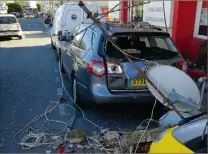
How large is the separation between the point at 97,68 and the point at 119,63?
0.36 m

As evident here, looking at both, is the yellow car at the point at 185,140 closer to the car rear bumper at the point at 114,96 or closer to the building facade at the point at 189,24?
the car rear bumper at the point at 114,96

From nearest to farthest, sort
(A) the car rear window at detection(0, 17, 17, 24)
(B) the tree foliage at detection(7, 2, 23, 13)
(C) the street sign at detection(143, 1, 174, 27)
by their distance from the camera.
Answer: (C) the street sign at detection(143, 1, 174, 27), (A) the car rear window at detection(0, 17, 17, 24), (B) the tree foliage at detection(7, 2, 23, 13)

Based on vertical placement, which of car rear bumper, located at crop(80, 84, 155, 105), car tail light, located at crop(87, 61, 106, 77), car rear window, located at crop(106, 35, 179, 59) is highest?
car rear window, located at crop(106, 35, 179, 59)

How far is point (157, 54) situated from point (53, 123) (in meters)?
2.16

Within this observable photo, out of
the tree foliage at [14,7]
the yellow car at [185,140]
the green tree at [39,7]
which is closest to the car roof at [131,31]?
the yellow car at [185,140]

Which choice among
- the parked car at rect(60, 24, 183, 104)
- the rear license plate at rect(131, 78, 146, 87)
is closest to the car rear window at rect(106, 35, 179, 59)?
the parked car at rect(60, 24, 183, 104)

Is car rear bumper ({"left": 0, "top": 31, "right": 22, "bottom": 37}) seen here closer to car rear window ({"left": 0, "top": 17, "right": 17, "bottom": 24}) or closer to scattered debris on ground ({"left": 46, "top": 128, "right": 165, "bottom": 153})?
car rear window ({"left": 0, "top": 17, "right": 17, "bottom": 24})

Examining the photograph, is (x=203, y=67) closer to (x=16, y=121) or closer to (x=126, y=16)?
(x=16, y=121)

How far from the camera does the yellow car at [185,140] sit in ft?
7.33

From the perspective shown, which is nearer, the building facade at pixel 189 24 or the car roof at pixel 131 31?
the car roof at pixel 131 31

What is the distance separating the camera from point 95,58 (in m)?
4.42

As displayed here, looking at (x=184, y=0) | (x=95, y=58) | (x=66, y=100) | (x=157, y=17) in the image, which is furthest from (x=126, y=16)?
(x=95, y=58)

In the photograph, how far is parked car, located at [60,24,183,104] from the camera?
432cm

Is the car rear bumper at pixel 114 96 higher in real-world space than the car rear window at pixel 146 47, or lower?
lower
